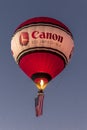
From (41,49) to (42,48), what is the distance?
0.11 m

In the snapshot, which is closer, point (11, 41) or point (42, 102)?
point (42, 102)

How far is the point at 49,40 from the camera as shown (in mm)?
39938

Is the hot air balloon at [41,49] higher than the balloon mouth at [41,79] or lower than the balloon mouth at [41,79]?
higher

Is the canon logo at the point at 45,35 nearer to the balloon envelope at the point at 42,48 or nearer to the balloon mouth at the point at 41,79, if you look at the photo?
the balloon envelope at the point at 42,48

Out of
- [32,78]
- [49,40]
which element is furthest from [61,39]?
[32,78]

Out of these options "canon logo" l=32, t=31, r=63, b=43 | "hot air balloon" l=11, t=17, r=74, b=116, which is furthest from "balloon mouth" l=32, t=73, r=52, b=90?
"canon logo" l=32, t=31, r=63, b=43

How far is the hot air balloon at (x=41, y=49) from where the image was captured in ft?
131

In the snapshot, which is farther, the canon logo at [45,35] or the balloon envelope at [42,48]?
the canon logo at [45,35]

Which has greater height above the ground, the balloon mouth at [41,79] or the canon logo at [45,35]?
the canon logo at [45,35]

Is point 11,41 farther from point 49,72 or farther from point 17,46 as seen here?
point 49,72

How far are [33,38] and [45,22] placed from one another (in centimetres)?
158

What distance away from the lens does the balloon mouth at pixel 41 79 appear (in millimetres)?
40031

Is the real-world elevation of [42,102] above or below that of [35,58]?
below

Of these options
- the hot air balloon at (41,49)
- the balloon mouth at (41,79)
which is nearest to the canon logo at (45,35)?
the hot air balloon at (41,49)
